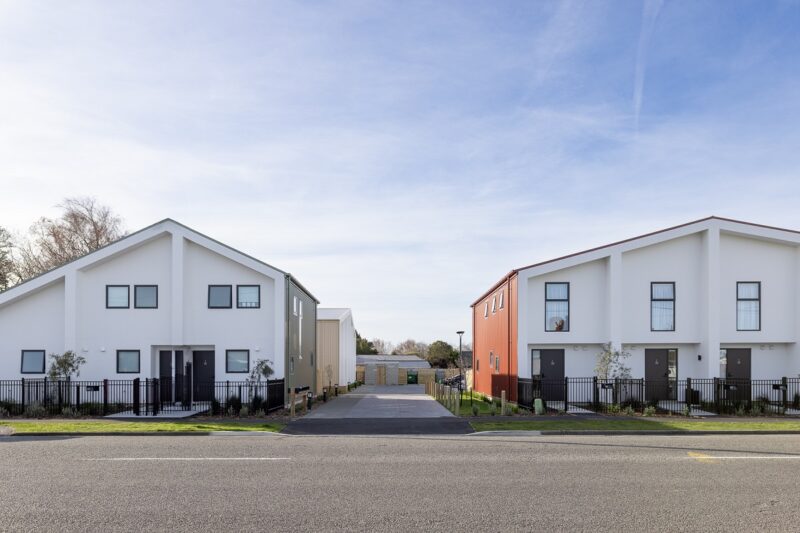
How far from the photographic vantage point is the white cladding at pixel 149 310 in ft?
87.7

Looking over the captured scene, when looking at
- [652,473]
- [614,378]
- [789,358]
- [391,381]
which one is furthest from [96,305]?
[391,381]

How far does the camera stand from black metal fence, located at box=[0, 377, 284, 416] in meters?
22.6

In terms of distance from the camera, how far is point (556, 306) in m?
27.0

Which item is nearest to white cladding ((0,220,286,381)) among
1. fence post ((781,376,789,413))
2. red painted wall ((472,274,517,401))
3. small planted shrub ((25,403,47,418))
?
small planted shrub ((25,403,47,418))

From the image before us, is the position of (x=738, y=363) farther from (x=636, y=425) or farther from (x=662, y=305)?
(x=636, y=425)

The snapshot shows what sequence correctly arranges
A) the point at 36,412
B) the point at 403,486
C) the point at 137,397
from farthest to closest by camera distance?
the point at 137,397
the point at 36,412
the point at 403,486

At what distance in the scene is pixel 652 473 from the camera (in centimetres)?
1078

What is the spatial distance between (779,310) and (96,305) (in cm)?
2582

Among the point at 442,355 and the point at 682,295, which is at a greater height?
the point at 682,295

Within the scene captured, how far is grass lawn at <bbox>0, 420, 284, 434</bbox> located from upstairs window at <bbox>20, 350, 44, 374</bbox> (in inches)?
299

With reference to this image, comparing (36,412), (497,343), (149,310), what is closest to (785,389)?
(497,343)

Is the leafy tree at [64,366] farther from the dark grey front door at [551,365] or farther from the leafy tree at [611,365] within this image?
the leafy tree at [611,365]

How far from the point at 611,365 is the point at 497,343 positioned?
7615mm

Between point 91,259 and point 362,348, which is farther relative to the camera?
point 362,348
